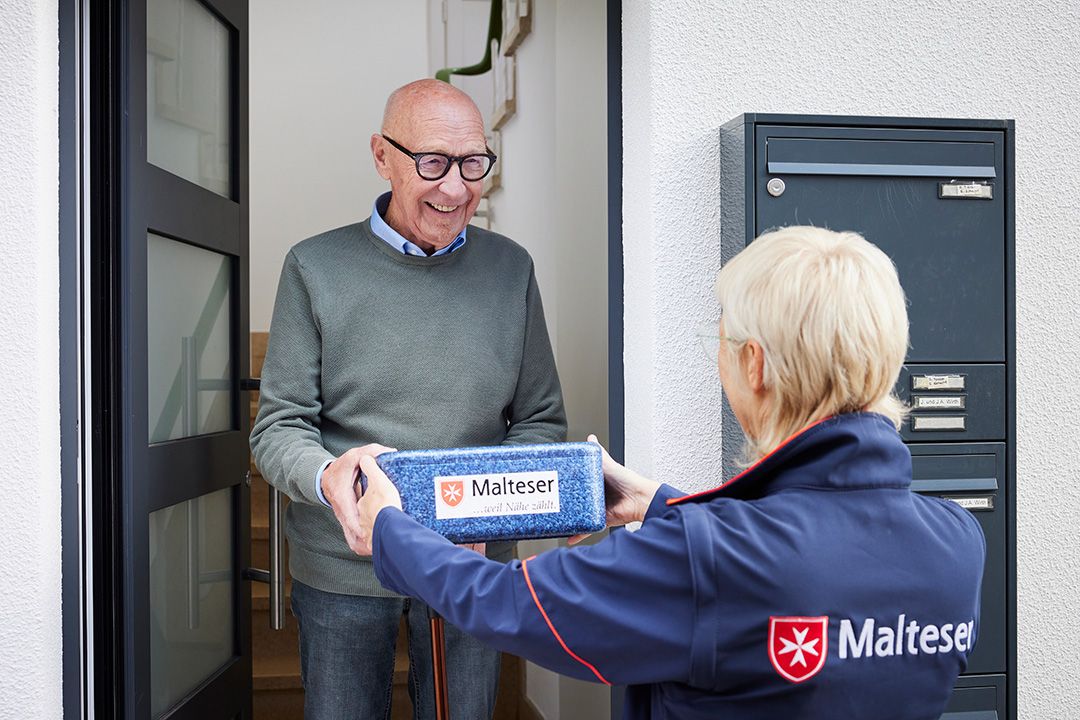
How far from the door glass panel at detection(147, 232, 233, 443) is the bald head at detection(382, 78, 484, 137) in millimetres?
565

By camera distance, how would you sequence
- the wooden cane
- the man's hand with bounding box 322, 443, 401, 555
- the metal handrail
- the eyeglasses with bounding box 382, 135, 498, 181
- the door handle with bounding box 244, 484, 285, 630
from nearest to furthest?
the man's hand with bounding box 322, 443, 401, 555 < the wooden cane < the eyeglasses with bounding box 382, 135, 498, 181 < the door handle with bounding box 244, 484, 285, 630 < the metal handrail

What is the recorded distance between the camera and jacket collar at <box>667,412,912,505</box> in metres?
0.98

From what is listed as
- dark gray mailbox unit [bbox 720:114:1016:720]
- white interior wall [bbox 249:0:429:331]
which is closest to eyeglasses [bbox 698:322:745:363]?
dark gray mailbox unit [bbox 720:114:1016:720]

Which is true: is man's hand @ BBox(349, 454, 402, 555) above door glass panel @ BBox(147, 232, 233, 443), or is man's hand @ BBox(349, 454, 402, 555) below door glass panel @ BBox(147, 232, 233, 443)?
below

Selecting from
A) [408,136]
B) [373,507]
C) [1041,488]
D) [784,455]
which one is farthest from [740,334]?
[1041,488]

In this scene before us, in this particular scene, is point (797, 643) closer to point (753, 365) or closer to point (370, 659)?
point (753, 365)

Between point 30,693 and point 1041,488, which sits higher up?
point 1041,488

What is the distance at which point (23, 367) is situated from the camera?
1.65 meters

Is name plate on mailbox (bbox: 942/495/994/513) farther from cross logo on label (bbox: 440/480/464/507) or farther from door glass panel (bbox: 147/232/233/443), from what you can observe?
door glass panel (bbox: 147/232/233/443)

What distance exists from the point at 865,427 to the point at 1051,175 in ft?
4.06

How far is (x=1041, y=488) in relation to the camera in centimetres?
194

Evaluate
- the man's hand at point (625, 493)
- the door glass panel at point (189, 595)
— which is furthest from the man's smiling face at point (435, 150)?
the door glass panel at point (189, 595)

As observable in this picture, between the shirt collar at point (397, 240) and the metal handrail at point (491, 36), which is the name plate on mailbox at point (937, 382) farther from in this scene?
the metal handrail at point (491, 36)

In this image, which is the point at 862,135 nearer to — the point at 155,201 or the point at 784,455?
the point at 784,455
